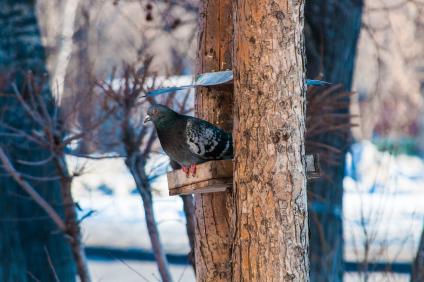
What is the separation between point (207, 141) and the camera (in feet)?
13.0

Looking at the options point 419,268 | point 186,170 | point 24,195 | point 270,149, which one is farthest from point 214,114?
point 24,195

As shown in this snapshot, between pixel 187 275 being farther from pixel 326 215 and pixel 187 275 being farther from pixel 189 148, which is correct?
pixel 189 148

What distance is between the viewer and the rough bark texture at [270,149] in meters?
3.57

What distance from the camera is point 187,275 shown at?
1166cm

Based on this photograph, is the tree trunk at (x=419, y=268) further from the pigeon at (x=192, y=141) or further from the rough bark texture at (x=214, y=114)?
the pigeon at (x=192, y=141)

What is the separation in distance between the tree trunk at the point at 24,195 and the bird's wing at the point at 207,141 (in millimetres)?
4172

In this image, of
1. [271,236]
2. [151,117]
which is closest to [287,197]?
[271,236]

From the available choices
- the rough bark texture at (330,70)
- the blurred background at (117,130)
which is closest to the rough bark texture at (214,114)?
the blurred background at (117,130)

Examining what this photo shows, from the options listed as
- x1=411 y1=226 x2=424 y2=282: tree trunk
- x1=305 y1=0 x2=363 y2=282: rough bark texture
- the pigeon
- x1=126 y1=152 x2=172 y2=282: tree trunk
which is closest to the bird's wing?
the pigeon

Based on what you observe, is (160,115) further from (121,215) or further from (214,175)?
(121,215)

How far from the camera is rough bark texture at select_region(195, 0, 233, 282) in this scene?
4.42 m

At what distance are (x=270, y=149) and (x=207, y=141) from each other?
1.57 feet

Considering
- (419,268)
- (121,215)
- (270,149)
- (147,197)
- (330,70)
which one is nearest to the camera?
(270,149)

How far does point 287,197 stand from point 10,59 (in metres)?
5.24
